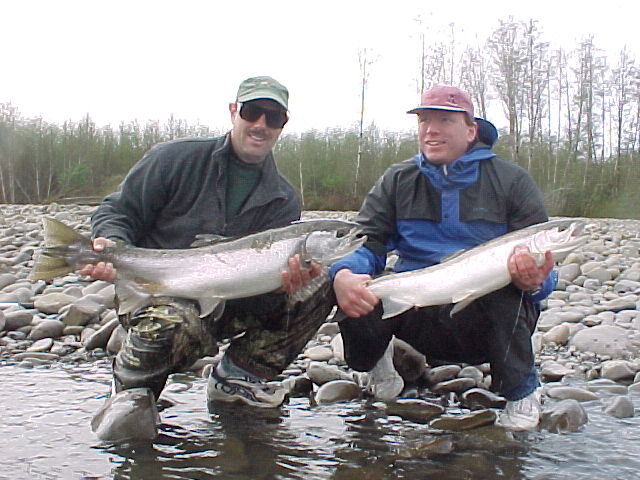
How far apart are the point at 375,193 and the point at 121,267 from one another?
149 centimetres

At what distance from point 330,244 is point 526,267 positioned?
0.98 m

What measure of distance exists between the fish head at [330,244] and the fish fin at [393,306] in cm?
33

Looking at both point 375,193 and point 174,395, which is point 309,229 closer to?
point 375,193

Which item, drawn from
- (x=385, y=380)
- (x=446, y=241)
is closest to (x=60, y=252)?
(x=385, y=380)

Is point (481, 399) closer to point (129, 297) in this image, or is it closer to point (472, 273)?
point (472, 273)

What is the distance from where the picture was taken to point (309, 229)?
3.74 metres

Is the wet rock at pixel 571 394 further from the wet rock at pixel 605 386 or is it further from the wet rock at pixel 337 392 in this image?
the wet rock at pixel 337 392

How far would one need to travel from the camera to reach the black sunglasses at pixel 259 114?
408 cm

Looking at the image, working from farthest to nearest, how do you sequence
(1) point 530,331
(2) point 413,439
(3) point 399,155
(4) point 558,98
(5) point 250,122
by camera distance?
(4) point 558,98, (3) point 399,155, (5) point 250,122, (1) point 530,331, (2) point 413,439

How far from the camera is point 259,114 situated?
409cm

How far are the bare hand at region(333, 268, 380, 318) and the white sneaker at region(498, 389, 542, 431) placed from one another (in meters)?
0.86

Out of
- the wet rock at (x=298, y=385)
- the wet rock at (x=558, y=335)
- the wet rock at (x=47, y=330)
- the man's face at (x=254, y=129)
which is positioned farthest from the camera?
the wet rock at (x=47, y=330)

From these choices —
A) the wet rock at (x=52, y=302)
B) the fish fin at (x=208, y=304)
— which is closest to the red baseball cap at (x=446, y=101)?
the fish fin at (x=208, y=304)

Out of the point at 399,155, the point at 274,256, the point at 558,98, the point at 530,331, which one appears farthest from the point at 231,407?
the point at 558,98
